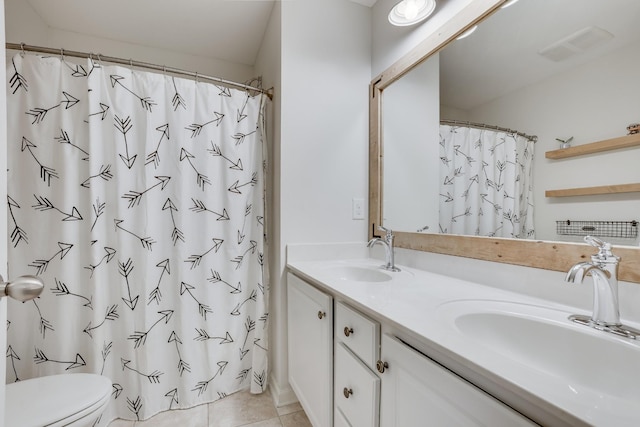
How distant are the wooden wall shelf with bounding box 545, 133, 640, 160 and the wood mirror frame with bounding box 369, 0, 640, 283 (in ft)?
0.90

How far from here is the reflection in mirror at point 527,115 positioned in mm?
746

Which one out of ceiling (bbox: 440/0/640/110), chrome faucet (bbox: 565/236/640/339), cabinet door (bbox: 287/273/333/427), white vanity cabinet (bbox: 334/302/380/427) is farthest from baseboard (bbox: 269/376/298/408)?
ceiling (bbox: 440/0/640/110)

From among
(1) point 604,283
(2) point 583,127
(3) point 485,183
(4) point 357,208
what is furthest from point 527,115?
(4) point 357,208

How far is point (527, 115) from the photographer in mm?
946

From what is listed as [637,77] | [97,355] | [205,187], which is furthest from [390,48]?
[97,355]

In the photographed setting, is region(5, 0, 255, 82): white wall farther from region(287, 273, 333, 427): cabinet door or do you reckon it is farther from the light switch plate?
region(287, 273, 333, 427): cabinet door

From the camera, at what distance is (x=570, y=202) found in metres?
0.84

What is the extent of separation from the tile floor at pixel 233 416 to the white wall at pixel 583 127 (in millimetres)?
1487

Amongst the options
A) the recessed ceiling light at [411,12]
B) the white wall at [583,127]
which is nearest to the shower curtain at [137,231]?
the recessed ceiling light at [411,12]

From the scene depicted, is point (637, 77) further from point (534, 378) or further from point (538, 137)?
point (534, 378)

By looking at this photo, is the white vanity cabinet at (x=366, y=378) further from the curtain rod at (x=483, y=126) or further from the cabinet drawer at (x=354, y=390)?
the curtain rod at (x=483, y=126)

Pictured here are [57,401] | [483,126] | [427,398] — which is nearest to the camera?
[427,398]

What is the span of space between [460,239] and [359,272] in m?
0.52

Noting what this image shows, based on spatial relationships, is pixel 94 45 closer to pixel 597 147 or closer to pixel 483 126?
pixel 483 126
